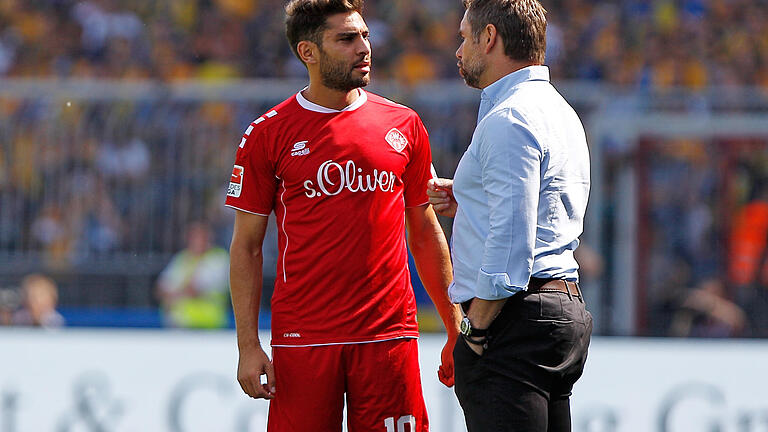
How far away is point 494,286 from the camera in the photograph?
2.79m

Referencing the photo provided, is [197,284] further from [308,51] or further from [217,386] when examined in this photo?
[308,51]

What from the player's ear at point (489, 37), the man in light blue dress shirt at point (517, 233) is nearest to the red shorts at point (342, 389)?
the man in light blue dress shirt at point (517, 233)

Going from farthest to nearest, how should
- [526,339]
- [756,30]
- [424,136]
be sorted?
[756,30], [424,136], [526,339]

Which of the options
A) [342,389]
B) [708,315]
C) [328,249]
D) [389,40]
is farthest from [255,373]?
[389,40]

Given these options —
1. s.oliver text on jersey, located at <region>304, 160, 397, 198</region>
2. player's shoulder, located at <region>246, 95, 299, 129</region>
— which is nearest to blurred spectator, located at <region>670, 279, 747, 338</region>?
s.oliver text on jersey, located at <region>304, 160, 397, 198</region>

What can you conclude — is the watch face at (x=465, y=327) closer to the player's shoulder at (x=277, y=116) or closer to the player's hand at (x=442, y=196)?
the player's hand at (x=442, y=196)

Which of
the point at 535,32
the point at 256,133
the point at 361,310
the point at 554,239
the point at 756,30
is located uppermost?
the point at 756,30

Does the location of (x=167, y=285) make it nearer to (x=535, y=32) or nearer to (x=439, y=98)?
(x=439, y=98)

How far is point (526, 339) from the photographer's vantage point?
2.88 m

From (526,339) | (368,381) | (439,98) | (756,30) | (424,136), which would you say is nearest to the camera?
(526,339)

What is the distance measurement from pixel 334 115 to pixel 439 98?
357cm

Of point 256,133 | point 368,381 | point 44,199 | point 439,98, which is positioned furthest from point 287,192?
point 44,199

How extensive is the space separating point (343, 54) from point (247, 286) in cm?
82

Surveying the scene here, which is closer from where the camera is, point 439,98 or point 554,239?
point 554,239
